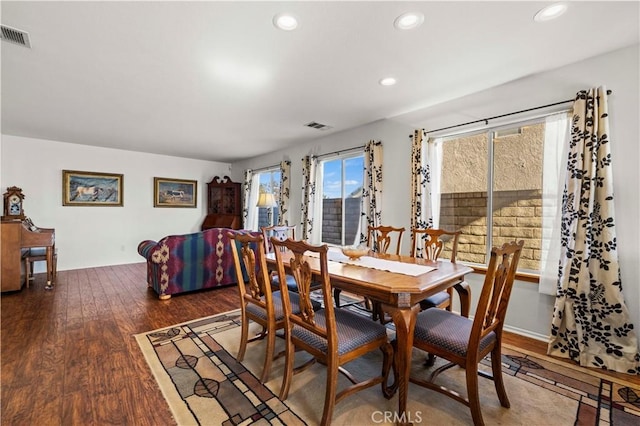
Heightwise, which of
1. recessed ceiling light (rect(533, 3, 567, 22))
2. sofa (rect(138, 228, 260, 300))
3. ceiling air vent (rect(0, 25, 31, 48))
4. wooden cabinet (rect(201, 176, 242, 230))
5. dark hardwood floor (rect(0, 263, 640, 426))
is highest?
recessed ceiling light (rect(533, 3, 567, 22))

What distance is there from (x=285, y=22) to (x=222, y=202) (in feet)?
18.6

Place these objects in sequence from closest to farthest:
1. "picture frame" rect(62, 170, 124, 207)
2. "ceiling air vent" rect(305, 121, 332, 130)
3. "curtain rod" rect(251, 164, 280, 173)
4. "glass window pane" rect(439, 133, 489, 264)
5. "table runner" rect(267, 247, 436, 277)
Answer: "table runner" rect(267, 247, 436, 277)
"glass window pane" rect(439, 133, 489, 264)
"ceiling air vent" rect(305, 121, 332, 130)
"picture frame" rect(62, 170, 124, 207)
"curtain rod" rect(251, 164, 280, 173)

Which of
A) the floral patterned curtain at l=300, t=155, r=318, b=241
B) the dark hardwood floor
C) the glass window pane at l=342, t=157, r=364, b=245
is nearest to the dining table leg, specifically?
the dark hardwood floor

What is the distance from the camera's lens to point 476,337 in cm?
143

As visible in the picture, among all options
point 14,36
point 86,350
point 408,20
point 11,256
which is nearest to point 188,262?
point 86,350

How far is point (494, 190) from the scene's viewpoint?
303 centimetres

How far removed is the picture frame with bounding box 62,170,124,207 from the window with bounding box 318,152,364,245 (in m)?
4.32

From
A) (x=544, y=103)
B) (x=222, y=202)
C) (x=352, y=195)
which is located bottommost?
(x=222, y=202)

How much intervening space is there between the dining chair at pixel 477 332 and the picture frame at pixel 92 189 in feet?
21.0

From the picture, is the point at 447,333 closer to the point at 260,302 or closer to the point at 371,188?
the point at 260,302

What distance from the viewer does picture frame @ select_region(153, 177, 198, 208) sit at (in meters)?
6.32

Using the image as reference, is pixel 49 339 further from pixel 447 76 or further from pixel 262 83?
pixel 447 76

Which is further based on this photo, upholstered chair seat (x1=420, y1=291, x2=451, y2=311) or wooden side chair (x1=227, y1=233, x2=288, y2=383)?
upholstered chair seat (x1=420, y1=291, x2=451, y2=311)

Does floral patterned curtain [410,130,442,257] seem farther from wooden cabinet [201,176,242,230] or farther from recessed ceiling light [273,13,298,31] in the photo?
wooden cabinet [201,176,242,230]
